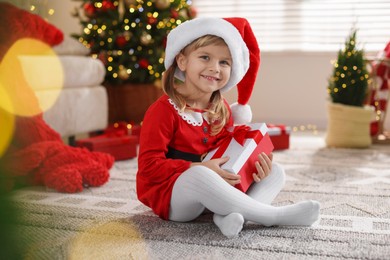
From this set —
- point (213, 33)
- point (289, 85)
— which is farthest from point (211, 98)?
point (289, 85)

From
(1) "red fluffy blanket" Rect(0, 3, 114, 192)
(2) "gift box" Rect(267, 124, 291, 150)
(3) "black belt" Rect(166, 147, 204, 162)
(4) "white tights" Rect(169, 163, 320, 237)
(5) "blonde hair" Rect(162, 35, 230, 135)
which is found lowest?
(2) "gift box" Rect(267, 124, 291, 150)

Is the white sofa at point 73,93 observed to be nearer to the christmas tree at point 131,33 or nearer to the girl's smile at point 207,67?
the christmas tree at point 131,33

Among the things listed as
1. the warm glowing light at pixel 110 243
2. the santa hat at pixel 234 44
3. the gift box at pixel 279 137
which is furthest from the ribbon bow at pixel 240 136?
the gift box at pixel 279 137

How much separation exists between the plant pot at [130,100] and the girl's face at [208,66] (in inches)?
73.5

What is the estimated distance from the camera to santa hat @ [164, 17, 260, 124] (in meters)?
1.24

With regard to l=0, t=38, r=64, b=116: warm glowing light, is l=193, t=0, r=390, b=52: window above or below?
above

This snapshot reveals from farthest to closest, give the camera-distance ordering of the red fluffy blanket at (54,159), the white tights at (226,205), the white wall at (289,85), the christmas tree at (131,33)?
the white wall at (289,85) → the christmas tree at (131,33) → the red fluffy blanket at (54,159) → the white tights at (226,205)

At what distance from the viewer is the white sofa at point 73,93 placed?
238cm

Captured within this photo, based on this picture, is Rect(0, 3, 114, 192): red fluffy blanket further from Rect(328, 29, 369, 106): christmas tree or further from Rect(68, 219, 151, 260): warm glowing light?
Rect(328, 29, 369, 106): christmas tree

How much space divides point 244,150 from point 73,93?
1555 millimetres

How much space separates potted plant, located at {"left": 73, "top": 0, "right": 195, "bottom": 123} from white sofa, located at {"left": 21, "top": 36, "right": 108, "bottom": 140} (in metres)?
0.27

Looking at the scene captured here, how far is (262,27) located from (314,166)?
1898mm

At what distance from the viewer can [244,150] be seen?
4.01 ft

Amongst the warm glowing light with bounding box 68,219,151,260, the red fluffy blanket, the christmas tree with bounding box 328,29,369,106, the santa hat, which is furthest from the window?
the warm glowing light with bounding box 68,219,151,260
